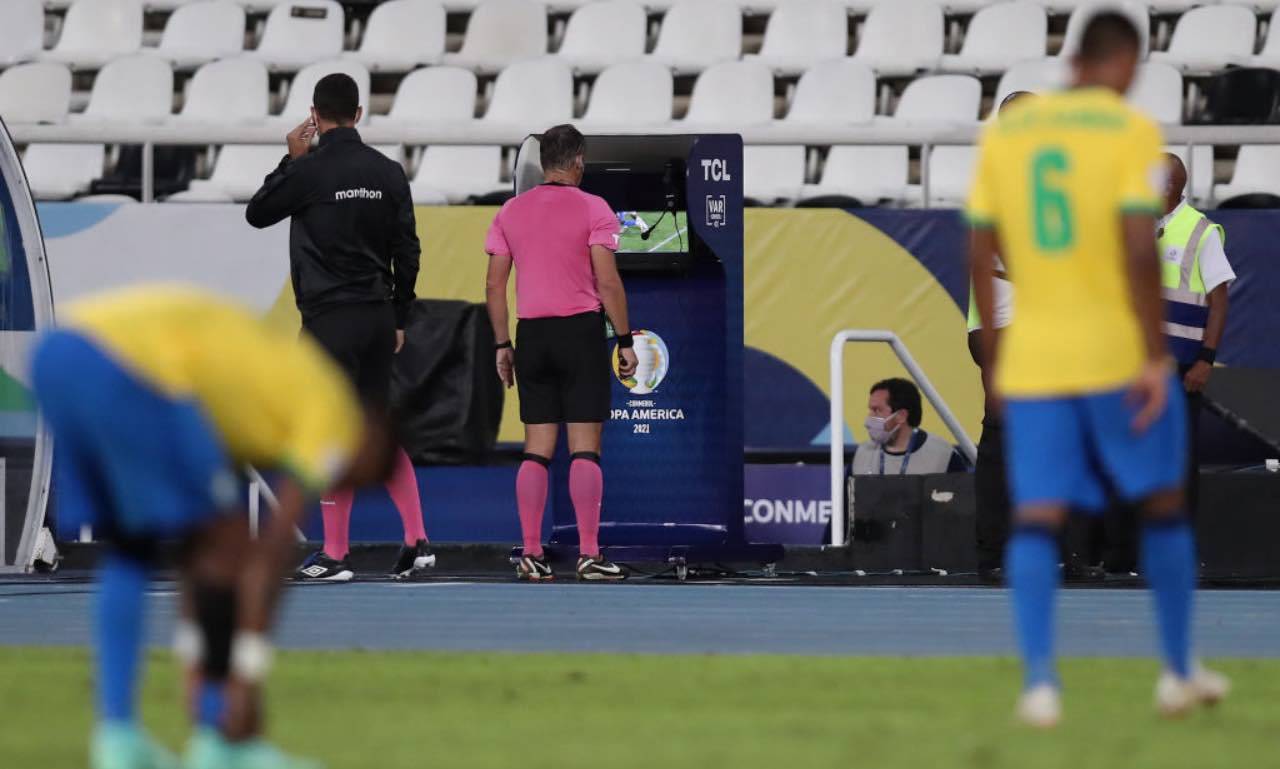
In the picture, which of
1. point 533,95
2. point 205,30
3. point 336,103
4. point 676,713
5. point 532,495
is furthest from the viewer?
point 205,30

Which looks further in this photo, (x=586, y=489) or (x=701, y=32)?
(x=701, y=32)

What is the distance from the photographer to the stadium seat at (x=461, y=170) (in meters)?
17.0

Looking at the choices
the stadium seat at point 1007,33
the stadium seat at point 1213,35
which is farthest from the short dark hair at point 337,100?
the stadium seat at point 1213,35

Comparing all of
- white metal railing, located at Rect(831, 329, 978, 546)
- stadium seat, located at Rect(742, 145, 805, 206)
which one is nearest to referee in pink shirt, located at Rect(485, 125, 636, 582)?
white metal railing, located at Rect(831, 329, 978, 546)

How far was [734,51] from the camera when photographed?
19.0m

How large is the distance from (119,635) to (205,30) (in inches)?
613

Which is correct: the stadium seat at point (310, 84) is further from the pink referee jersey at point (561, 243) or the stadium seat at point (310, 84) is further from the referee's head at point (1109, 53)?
the referee's head at point (1109, 53)

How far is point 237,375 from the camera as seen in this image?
4441 mm

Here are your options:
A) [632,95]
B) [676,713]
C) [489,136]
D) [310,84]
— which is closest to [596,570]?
[489,136]

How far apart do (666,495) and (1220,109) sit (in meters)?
7.39

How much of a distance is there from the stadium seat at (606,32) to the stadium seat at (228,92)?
247 centimetres

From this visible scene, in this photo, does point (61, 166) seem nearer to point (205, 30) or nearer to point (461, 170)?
point (205, 30)

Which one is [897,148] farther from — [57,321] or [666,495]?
[57,321]

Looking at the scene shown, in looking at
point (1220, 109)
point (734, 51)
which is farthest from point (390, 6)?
point (1220, 109)
